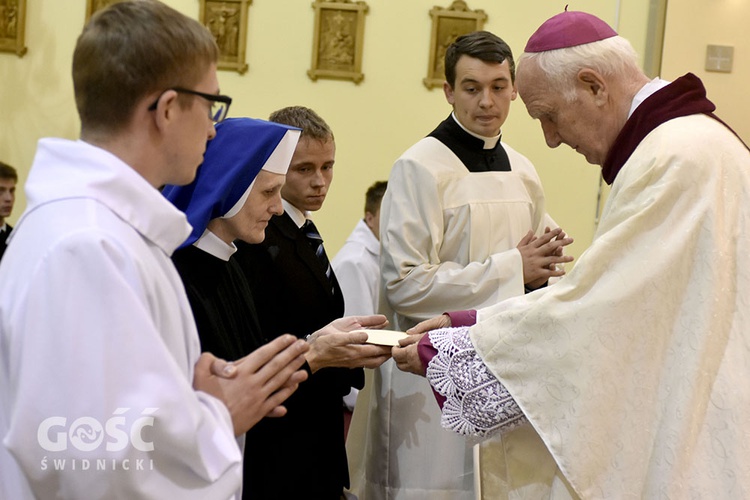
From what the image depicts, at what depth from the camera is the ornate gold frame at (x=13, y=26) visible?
7.20 m

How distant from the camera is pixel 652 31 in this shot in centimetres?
739

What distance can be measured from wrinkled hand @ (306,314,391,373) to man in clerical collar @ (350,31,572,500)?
0.72 metres

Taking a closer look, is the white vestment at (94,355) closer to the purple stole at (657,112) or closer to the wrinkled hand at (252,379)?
the wrinkled hand at (252,379)

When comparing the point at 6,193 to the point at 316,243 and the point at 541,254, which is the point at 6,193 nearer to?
the point at 316,243

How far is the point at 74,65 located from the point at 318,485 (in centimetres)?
216

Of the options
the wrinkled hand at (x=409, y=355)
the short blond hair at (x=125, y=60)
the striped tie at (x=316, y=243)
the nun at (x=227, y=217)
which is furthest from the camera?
the striped tie at (x=316, y=243)

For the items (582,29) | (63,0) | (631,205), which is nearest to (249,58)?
(63,0)

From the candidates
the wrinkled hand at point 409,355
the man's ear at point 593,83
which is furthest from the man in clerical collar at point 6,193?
the man's ear at point 593,83

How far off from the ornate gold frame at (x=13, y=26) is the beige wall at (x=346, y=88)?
Result: 64 millimetres

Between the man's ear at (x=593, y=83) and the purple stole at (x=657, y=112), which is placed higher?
the man's ear at (x=593, y=83)

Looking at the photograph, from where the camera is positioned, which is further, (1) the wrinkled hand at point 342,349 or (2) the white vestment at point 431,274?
(2) the white vestment at point 431,274

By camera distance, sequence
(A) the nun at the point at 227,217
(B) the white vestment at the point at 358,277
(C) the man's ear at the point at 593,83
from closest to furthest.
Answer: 1. (A) the nun at the point at 227,217
2. (C) the man's ear at the point at 593,83
3. (B) the white vestment at the point at 358,277

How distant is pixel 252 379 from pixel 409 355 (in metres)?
1.23

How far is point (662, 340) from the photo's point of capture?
2535 mm
